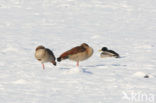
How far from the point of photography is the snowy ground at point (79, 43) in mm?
9758

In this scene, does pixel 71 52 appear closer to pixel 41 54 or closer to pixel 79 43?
pixel 41 54

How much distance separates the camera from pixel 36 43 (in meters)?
18.5

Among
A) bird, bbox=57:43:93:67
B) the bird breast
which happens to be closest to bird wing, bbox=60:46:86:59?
bird, bbox=57:43:93:67

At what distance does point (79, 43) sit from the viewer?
1928 cm

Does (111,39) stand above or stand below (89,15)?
below

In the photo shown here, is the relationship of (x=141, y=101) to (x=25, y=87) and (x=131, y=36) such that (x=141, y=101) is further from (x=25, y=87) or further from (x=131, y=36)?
(x=131, y=36)

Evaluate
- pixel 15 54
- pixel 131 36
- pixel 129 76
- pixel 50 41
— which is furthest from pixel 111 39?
pixel 129 76

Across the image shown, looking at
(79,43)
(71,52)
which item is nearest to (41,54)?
(71,52)

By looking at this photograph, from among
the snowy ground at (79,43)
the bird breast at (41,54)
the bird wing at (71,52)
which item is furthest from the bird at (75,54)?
the bird breast at (41,54)

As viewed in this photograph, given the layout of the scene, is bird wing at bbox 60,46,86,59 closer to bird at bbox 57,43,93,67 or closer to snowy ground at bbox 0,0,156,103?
bird at bbox 57,43,93,67

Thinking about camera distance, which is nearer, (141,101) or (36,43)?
(141,101)

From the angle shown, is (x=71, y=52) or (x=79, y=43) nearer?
(x=71, y=52)

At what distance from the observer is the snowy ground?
9758 mm

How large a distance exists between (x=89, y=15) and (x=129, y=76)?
57.8 feet
